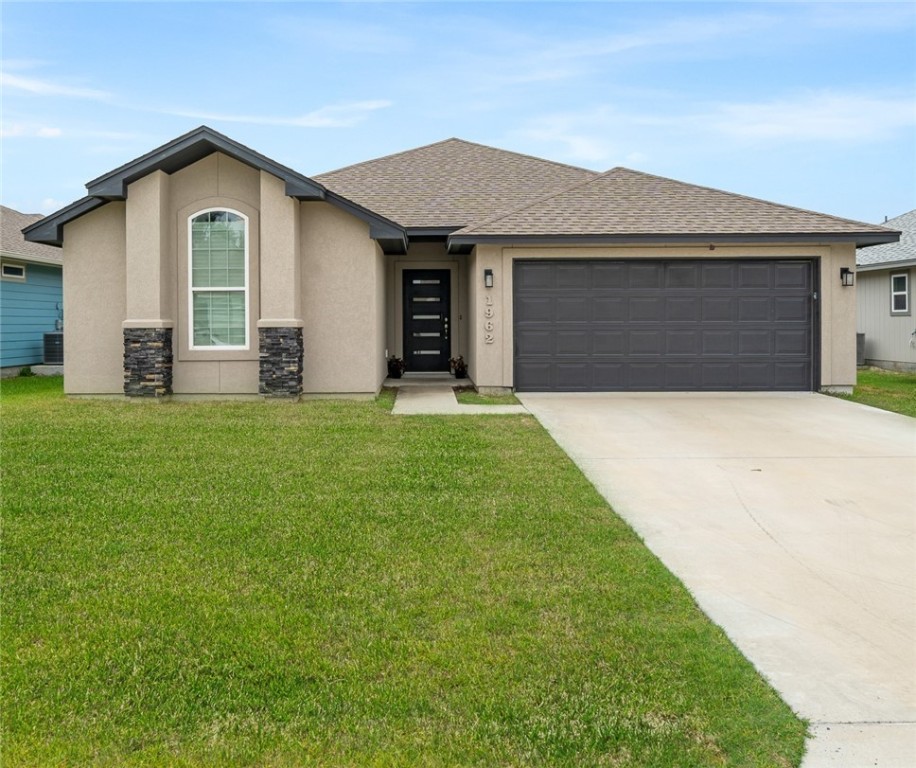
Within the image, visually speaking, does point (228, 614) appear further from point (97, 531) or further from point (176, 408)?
point (176, 408)

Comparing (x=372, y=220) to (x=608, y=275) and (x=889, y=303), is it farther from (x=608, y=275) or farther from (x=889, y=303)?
(x=889, y=303)

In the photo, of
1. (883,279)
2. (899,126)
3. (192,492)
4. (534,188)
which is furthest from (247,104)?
(883,279)

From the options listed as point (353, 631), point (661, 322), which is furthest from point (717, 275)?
point (353, 631)

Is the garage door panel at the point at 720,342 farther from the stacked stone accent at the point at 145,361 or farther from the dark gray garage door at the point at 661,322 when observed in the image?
the stacked stone accent at the point at 145,361

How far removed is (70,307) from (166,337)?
6.47 feet

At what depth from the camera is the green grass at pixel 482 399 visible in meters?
12.6

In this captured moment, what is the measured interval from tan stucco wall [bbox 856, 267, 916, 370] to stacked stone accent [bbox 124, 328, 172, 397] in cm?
1728

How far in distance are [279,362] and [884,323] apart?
53.5 ft

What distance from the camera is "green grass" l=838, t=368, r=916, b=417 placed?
40.8 ft

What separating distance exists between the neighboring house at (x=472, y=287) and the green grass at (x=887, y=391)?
67cm

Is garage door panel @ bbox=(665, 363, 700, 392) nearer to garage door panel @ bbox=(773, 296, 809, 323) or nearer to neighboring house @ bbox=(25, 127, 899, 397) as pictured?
neighboring house @ bbox=(25, 127, 899, 397)

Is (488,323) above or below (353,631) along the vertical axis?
above

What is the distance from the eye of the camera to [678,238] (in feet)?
44.3

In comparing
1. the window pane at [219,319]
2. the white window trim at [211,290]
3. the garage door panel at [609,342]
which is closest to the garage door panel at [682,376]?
the garage door panel at [609,342]
